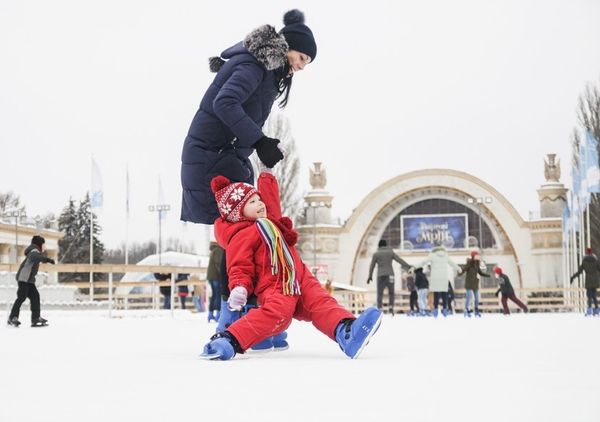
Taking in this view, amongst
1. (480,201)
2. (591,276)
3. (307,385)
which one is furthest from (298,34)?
(480,201)

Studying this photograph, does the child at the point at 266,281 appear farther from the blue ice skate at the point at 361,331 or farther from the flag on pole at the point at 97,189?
the flag on pole at the point at 97,189

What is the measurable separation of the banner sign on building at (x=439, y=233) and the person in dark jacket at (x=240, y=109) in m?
47.3

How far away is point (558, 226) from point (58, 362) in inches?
1880

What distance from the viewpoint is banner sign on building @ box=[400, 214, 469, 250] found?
51125mm

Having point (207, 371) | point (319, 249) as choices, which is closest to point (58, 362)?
point (207, 371)

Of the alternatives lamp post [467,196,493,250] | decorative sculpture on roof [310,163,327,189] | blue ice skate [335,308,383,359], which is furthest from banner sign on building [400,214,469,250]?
blue ice skate [335,308,383,359]

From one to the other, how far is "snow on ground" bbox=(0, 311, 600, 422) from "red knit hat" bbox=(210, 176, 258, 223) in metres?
0.70

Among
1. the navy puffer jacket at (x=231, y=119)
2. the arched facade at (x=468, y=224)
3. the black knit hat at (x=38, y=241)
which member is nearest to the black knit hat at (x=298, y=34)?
the navy puffer jacket at (x=231, y=119)

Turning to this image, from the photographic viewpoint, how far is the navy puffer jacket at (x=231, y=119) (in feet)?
13.2

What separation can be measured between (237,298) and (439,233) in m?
48.2

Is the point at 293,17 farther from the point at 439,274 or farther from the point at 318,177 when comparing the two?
the point at 318,177

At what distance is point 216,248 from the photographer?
12.3 metres

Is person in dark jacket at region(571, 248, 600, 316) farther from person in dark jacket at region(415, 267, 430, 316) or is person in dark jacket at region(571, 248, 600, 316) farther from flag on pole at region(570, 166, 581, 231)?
flag on pole at region(570, 166, 581, 231)

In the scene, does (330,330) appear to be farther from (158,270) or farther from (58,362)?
(158,270)
